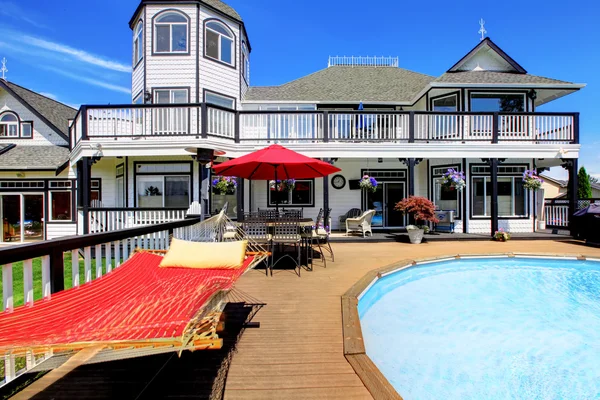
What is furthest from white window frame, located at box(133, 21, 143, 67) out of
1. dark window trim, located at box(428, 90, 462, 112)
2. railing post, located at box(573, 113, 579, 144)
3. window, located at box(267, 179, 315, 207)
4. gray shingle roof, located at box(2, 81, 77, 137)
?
railing post, located at box(573, 113, 579, 144)

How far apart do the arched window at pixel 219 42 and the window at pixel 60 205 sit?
27.0 ft

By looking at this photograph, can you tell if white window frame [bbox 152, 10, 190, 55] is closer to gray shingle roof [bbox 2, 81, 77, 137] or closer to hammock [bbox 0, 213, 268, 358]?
gray shingle roof [bbox 2, 81, 77, 137]

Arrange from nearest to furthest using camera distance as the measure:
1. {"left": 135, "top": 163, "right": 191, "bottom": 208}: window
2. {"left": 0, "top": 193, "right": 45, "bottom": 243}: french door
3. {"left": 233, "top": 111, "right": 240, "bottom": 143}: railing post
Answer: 1. {"left": 233, "top": 111, "right": 240, "bottom": 143}: railing post
2. {"left": 135, "top": 163, "right": 191, "bottom": 208}: window
3. {"left": 0, "top": 193, "right": 45, "bottom": 243}: french door

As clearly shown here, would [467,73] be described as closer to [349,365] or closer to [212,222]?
[212,222]

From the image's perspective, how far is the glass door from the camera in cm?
1341

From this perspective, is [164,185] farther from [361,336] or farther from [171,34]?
[361,336]

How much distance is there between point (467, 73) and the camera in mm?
13289

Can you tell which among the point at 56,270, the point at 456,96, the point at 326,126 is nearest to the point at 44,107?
the point at 326,126

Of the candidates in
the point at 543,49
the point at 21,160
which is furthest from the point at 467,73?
the point at 21,160

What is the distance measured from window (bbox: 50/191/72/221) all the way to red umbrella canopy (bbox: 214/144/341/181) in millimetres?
9468

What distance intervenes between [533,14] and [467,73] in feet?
15.3

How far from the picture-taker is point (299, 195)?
13172mm

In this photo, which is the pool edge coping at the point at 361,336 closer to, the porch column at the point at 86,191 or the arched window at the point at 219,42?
the porch column at the point at 86,191

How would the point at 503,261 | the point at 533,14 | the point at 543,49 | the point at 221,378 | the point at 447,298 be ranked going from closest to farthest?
the point at 221,378 → the point at 447,298 → the point at 503,261 → the point at 533,14 → the point at 543,49
